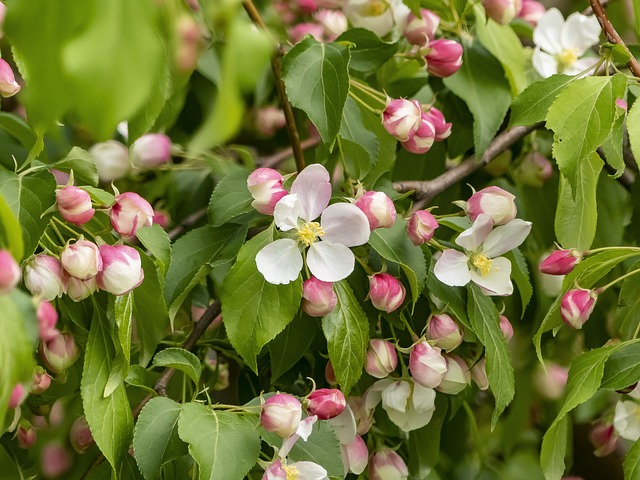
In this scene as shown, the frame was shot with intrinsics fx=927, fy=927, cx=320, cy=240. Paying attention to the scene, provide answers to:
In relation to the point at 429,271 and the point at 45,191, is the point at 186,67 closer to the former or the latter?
the point at 45,191

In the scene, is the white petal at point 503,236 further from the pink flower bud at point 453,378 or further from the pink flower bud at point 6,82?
the pink flower bud at point 6,82

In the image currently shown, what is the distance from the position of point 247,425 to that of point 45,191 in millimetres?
212

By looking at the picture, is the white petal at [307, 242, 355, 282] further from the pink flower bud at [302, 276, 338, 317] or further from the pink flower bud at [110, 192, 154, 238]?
the pink flower bud at [110, 192, 154, 238]

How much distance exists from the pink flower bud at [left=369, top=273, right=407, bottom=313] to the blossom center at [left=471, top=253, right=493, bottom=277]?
0.07m

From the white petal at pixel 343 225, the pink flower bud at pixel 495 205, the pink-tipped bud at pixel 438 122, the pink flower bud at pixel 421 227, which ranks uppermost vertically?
the white petal at pixel 343 225

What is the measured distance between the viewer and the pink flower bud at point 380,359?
0.71m

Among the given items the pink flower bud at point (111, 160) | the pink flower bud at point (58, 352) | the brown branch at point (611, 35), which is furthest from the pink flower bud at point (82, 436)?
the brown branch at point (611, 35)

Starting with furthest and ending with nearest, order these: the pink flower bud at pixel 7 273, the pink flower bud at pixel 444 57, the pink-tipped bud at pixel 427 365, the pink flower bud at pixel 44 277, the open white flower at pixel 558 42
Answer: the open white flower at pixel 558 42 → the pink flower bud at pixel 444 57 → the pink-tipped bud at pixel 427 365 → the pink flower bud at pixel 44 277 → the pink flower bud at pixel 7 273

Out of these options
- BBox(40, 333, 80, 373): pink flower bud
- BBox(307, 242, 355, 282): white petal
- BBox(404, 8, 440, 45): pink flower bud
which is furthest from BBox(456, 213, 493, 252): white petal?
BBox(40, 333, 80, 373): pink flower bud

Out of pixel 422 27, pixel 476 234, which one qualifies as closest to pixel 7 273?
pixel 476 234

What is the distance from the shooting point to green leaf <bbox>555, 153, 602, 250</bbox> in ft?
2.49

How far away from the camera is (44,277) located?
60 cm

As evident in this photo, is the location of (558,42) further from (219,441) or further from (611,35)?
(219,441)

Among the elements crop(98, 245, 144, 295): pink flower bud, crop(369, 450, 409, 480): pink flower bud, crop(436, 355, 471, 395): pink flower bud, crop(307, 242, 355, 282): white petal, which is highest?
crop(98, 245, 144, 295): pink flower bud
